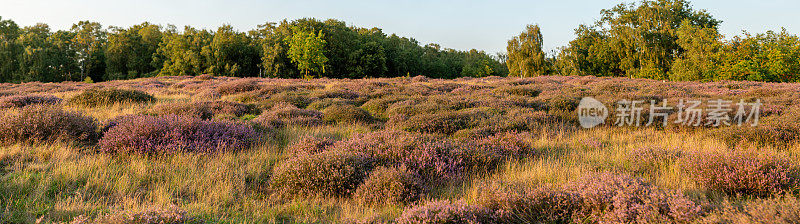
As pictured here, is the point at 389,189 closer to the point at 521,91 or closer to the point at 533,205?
the point at 533,205

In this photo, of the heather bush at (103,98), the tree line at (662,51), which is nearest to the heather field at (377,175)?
the heather bush at (103,98)

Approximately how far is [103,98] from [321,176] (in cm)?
1063

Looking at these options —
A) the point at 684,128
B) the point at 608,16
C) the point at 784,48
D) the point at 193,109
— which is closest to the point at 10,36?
the point at 193,109

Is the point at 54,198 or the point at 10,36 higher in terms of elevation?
the point at 10,36

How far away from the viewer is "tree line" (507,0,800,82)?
3212 cm

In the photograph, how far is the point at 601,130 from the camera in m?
8.05

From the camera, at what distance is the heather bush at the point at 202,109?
8.60 m

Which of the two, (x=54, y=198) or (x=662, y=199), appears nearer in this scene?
(x=662, y=199)

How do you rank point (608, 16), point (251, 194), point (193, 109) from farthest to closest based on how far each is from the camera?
point (608, 16), point (193, 109), point (251, 194)

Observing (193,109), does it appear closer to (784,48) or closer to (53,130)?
(53,130)

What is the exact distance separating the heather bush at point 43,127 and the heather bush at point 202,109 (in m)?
2.11

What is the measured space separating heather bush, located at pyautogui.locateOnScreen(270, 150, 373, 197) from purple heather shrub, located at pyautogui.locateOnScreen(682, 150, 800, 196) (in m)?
3.60

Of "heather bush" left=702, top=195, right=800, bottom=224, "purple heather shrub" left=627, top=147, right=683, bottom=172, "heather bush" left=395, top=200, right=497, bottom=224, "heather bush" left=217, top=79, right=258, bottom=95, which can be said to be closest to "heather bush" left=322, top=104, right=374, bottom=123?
"purple heather shrub" left=627, top=147, right=683, bottom=172

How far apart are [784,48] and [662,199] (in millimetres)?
43528
